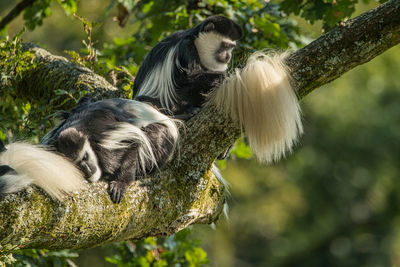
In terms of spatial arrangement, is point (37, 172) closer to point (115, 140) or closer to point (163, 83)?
point (115, 140)

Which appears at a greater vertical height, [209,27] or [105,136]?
[105,136]

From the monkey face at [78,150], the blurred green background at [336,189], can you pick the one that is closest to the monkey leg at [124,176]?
the monkey face at [78,150]

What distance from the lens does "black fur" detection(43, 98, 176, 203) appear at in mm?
2477

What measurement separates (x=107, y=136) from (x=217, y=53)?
1249 mm

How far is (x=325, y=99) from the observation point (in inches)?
722

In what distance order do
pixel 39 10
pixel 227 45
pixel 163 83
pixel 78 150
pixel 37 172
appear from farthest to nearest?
pixel 39 10
pixel 227 45
pixel 163 83
pixel 78 150
pixel 37 172

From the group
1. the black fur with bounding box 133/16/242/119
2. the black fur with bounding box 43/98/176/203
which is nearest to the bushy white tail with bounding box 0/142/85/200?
the black fur with bounding box 43/98/176/203

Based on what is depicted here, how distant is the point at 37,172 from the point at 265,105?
3.58 feet

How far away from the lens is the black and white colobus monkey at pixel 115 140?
97.7 inches

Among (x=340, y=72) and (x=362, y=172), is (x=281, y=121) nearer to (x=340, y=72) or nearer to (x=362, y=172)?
(x=340, y=72)

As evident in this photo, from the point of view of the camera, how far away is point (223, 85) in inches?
107

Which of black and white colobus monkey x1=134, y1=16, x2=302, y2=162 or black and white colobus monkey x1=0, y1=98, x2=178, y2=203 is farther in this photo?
black and white colobus monkey x1=134, y1=16, x2=302, y2=162

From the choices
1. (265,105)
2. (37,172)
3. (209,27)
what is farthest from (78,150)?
(209,27)

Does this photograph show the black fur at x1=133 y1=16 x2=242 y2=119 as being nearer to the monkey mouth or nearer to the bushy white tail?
the monkey mouth
